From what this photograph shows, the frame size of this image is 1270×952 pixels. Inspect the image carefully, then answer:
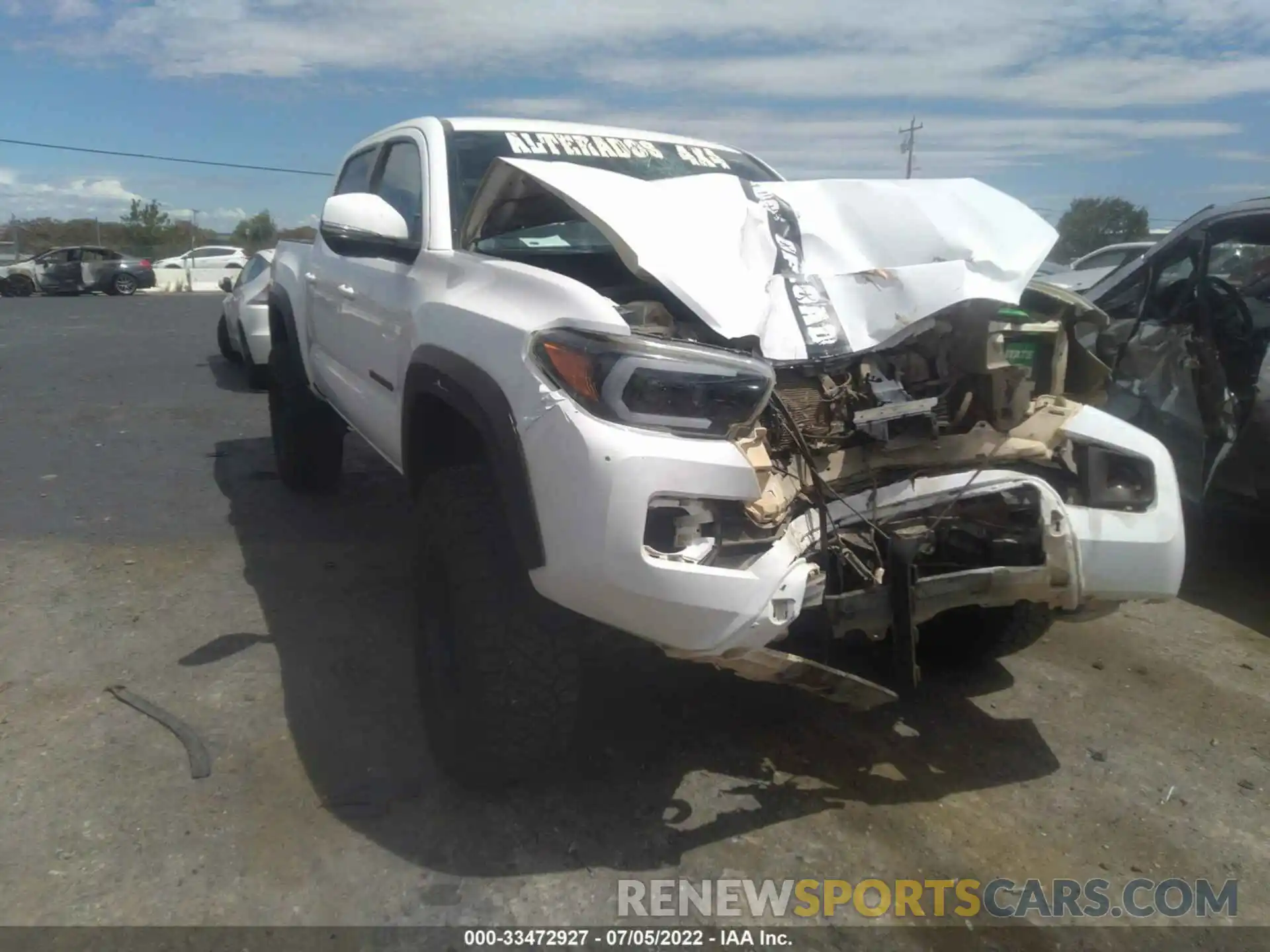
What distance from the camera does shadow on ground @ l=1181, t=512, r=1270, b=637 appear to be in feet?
15.3

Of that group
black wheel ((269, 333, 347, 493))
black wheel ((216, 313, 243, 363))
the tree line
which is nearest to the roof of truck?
black wheel ((269, 333, 347, 493))

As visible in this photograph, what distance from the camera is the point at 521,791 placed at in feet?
9.81

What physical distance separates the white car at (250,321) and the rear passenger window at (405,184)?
4862mm

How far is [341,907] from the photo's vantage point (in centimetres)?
253

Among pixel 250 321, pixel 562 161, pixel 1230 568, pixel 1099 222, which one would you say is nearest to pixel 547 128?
pixel 562 161

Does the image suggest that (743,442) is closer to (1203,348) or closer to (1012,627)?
(1012,627)

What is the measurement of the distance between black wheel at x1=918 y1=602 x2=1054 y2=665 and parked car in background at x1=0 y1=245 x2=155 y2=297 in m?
30.3

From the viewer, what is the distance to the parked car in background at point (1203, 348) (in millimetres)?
4406

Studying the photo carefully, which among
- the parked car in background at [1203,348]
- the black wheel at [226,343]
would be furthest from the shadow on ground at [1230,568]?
the black wheel at [226,343]

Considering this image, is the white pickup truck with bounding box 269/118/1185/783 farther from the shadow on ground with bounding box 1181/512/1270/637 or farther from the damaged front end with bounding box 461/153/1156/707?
the shadow on ground with bounding box 1181/512/1270/637

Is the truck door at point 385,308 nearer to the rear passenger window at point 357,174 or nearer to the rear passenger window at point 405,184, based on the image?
the rear passenger window at point 405,184

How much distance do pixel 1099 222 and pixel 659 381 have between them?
22.7 meters

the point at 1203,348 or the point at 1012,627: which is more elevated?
the point at 1203,348

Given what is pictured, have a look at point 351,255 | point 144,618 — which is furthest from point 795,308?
point 144,618
